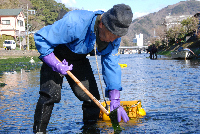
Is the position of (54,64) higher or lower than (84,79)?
higher

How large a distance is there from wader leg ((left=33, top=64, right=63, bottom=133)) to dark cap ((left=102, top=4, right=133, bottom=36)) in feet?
3.46

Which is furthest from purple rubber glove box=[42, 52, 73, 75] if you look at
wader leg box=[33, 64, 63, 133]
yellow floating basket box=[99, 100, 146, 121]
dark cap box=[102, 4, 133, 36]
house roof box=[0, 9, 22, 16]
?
house roof box=[0, 9, 22, 16]

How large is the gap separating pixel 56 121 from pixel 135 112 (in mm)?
1347

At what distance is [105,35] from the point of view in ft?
11.5

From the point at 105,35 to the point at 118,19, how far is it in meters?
0.28

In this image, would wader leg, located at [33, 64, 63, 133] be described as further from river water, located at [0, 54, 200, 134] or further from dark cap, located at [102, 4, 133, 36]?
dark cap, located at [102, 4, 133, 36]

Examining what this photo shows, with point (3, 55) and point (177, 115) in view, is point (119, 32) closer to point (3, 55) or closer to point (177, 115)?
point (177, 115)

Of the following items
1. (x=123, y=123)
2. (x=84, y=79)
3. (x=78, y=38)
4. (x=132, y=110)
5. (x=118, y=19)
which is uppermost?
(x=118, y=19)

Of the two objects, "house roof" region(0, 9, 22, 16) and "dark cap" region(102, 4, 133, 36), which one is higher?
"house roof" region(0, 9, 22, 16)

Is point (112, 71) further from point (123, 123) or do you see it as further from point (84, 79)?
point (123, 123)

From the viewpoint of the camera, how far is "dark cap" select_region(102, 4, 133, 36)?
329 centimetres

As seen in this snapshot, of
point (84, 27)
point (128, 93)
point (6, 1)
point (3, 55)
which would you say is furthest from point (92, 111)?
point (6, 1)

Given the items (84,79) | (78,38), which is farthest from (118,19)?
(84,79)

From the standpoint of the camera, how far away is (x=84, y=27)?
3.52 m
